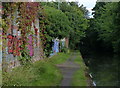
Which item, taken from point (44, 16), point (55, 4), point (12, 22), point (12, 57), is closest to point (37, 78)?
point (12, 57)

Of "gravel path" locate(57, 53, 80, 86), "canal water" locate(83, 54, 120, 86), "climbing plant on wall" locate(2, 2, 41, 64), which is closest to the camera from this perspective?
"climbing plant on wall" locate(2, 2, 41, 64)

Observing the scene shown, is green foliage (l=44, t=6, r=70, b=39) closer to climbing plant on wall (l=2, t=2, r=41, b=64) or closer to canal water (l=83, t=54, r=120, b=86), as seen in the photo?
canal water (l=83, t=54, r=120, b=86)

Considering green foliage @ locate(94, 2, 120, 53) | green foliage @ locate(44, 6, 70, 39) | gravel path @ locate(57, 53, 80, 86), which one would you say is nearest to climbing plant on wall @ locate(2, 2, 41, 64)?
gravel path @ locate(57, 53, 80, 86)

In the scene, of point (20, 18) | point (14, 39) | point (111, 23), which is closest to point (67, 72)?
point (14, 39)

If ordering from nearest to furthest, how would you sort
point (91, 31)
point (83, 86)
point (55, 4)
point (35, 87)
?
point (35, 87) → point (83, 86) → point (55, 4) → point (91, 31)

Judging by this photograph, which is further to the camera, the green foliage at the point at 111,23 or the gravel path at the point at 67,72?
the green foliage at the point at 111,23

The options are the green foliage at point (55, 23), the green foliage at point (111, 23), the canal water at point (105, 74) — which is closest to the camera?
the canal water at point (105, 74)

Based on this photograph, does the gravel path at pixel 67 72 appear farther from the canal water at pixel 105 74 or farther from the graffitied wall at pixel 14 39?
the graffitied wall at pixel 14 39

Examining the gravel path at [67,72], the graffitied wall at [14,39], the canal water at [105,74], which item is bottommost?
the canal water at [105,74]

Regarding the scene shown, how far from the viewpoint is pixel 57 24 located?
19203mm

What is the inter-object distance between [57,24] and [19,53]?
7.63m

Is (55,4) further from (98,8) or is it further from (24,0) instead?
(98,8)

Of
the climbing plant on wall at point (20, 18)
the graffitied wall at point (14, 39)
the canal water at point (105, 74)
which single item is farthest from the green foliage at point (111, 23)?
the graffitied wall at point (14, 39)

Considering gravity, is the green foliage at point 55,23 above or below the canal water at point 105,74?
above
